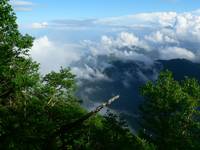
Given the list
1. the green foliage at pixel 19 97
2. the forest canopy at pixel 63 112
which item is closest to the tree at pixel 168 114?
the forest canopy at pixel 63 112

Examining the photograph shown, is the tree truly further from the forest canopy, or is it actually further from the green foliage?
the green foliage

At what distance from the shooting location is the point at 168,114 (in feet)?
208

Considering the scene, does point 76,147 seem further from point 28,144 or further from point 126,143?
point 28,144

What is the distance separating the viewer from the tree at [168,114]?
61100 mm

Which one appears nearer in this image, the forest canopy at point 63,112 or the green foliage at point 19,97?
the green foliage at point 19,97

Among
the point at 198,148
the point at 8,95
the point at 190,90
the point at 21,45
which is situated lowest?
the point at 198,148

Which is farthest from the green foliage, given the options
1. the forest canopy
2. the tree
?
the tree

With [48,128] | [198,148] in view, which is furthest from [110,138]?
[48,128]

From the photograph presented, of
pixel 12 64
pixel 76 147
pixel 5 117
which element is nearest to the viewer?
pixel 12 64

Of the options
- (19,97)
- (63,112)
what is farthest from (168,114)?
(19,97)

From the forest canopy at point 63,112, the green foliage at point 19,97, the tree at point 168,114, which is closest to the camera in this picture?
the green foliage at point 19,97

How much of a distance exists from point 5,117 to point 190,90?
42.2 m

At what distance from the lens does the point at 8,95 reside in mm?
27891

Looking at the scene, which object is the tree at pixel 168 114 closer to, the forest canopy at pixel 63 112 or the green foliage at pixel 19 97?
the forest canopy at pixel 63 112
